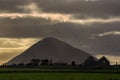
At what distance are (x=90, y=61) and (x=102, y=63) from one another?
20.3 ft

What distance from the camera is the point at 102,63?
179500 millimetres

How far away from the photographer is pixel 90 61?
18312 cm
